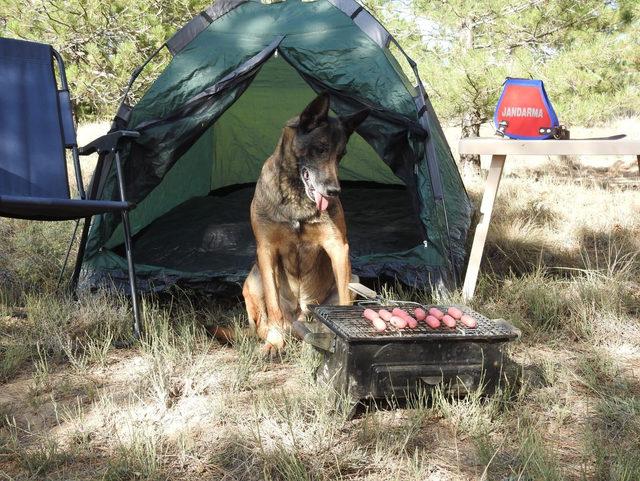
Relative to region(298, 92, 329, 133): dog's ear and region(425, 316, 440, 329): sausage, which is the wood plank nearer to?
region(298, 92, 329, 133): dog's ear

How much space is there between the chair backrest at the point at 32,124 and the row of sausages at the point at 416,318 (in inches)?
79.0

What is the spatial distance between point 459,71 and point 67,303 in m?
4.64

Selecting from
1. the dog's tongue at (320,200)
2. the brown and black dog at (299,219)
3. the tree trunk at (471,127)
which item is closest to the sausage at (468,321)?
the brown and black dog at (299,219)

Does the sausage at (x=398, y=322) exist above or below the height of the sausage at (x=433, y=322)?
above

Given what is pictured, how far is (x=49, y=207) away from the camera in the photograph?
289 cm

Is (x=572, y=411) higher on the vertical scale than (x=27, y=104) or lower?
lower

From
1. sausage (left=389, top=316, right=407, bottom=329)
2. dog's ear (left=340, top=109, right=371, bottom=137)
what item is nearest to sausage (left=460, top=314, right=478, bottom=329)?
sausage (left=389, top=316, right=407, bottom=329)

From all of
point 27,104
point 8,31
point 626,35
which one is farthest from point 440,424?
point 8,31

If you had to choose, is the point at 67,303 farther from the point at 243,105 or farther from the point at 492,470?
the point at 243,105

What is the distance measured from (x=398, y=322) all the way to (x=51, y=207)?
163 cm

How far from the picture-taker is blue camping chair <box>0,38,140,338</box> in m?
3.46

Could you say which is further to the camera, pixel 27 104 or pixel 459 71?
pixel 459 71

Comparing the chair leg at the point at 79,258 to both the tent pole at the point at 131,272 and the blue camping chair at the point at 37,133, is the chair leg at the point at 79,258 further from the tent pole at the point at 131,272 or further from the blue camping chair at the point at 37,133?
the tent pole at the point at 131,272

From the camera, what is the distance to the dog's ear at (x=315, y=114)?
9.71 ft
